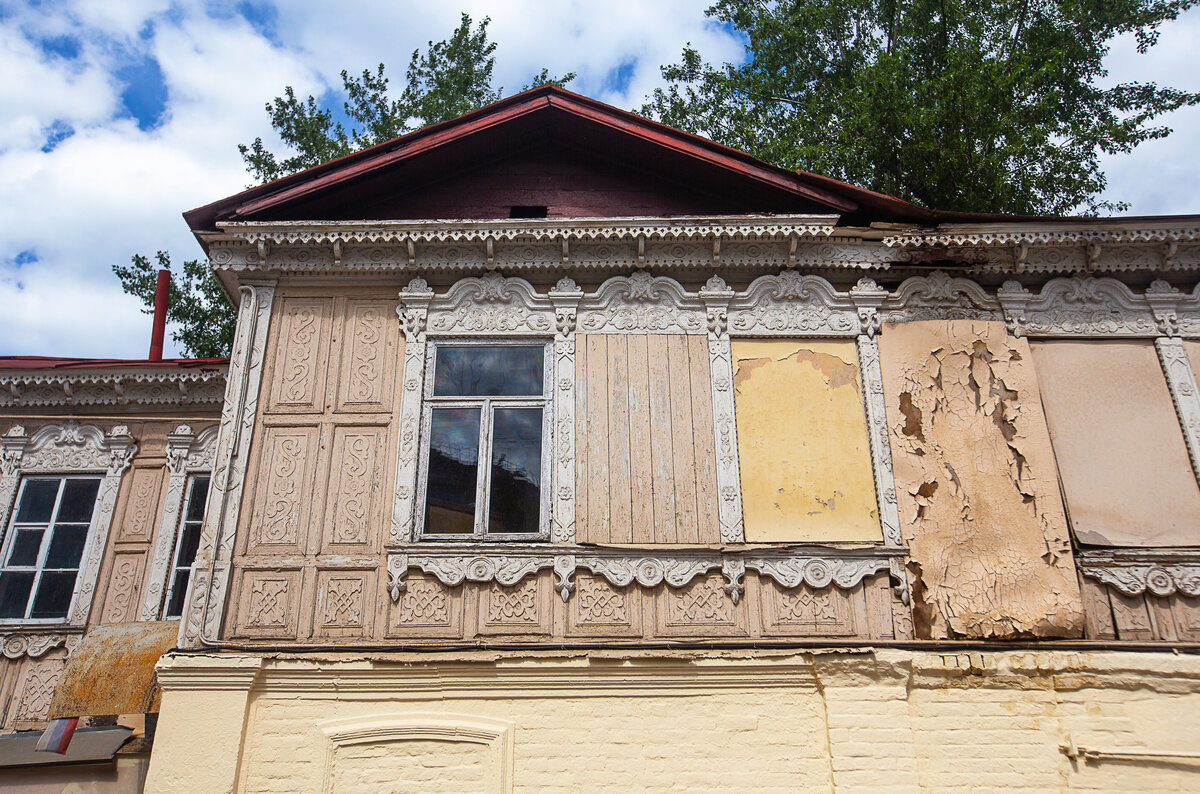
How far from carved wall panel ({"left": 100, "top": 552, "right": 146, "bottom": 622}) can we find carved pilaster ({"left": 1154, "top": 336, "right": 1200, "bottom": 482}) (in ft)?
32.2

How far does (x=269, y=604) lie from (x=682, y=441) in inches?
137

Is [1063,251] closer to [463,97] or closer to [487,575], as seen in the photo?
[487,575]

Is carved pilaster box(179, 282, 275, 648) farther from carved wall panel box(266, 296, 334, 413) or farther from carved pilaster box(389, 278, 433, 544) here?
carved pilaster box(389, 278, 433, 544)

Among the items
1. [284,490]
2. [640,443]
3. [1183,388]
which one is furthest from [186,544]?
[1183,388]

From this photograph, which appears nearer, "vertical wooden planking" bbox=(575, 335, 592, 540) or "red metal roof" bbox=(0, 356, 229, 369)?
"vertical wooden planking" bbox=(575, 335, 592, 540)

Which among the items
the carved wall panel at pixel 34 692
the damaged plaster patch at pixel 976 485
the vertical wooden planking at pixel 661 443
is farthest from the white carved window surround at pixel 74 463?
the damaged plaster patch at pixel 976 485

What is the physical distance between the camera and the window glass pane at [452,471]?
6688mm

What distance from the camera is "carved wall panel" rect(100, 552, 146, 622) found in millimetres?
8312

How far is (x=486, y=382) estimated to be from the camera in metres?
7.18

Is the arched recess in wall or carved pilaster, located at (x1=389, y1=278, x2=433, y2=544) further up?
carved pilaster, located at (x1=389, y1=278, x2=433, y2=544)

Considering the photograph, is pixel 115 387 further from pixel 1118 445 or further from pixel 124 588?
pixel 1118 445

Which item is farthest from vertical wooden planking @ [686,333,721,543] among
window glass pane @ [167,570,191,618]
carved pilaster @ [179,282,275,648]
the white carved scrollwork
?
window glass pane @ [167,570,191,618]

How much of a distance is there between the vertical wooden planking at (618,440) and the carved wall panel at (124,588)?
518 cm

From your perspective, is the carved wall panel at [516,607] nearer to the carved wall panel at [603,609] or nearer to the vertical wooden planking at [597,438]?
the carved wall panel at [603,609]
